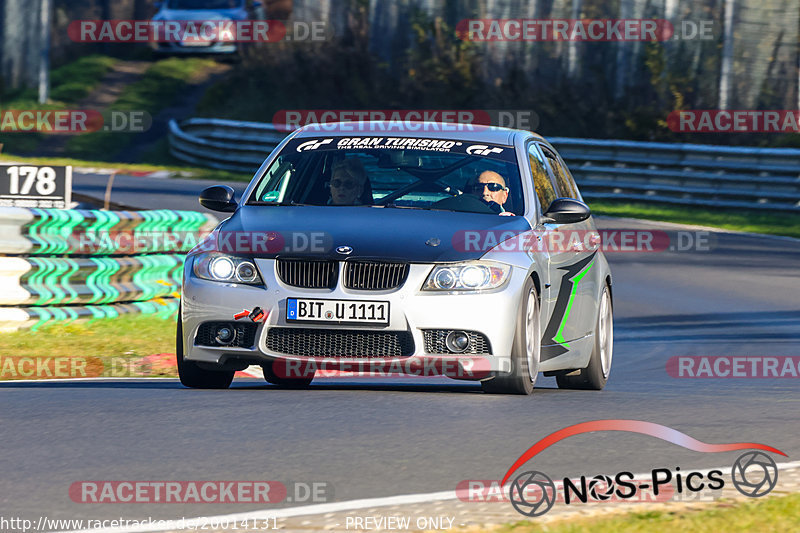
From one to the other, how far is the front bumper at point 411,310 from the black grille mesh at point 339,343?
1.0 inches

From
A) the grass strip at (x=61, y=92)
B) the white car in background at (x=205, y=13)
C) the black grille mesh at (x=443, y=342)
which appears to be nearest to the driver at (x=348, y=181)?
the black grille mesh at (x=443, y=342)

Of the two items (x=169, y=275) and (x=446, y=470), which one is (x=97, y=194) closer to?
(x=169, y=275)

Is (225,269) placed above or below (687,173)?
above

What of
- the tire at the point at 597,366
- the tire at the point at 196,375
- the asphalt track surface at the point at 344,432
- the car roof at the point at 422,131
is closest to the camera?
the asphalt track surface at the point at 344,432

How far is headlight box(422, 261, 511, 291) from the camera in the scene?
8336 millimetres

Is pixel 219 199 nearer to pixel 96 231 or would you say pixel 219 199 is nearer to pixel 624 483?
pixel 96 231

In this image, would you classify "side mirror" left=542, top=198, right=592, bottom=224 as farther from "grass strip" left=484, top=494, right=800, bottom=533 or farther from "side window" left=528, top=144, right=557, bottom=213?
"grass strip" left=484, top=494, right=800, bottom=533

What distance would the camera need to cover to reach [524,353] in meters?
8.55

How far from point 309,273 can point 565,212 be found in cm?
172

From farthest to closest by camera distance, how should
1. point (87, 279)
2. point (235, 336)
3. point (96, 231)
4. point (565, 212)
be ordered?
1. point (96, 231)
2. point (87, 279)
3. point (565, 212)
4. point (235, 336)

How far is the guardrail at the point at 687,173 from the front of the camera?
2528cm

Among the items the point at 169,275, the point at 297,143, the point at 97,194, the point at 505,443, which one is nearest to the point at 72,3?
the point at 97,194

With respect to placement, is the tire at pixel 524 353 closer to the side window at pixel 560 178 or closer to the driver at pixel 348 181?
the driver at pixel 348 181

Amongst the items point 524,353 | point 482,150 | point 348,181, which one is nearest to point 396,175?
point 348,181
